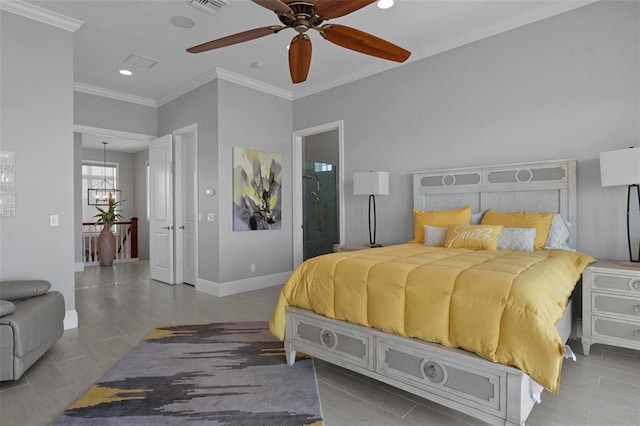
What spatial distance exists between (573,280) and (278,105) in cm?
459

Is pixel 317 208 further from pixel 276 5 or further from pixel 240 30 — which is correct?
pixel 276 5

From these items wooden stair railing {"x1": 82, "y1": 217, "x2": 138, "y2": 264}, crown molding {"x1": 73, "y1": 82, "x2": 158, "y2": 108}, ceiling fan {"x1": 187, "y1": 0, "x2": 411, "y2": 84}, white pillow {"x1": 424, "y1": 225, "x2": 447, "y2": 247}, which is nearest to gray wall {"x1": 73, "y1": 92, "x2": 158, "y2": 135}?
crown molding {"x1": 73, "y1": 82, "x2": 158, "y2": 108}

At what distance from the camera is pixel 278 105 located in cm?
570

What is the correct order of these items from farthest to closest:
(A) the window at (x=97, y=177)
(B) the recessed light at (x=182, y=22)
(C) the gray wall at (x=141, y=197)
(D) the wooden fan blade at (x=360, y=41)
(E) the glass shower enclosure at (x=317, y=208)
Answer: (A) the window at (x=97, y=177), (C) the gray wall at (x=141, y=197), (E) the glass shower enclosure at (x=317, y=208), (B) the recessed light at (x=182, y=22), (D) the wooden fan blade at (x=360, y=41)

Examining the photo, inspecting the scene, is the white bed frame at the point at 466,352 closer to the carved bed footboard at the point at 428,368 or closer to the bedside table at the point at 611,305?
the carved bed footboard at the point at 428,368

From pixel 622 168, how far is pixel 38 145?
5.09 m

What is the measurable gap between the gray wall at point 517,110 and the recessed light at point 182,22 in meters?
2.30

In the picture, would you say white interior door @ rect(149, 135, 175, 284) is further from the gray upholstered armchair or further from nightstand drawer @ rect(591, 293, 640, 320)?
nightstand drawer @ rect(591, 293, 640, 320)

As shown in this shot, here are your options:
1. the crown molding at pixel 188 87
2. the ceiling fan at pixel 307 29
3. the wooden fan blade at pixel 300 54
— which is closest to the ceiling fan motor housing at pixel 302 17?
the ceiling fan at pixel 307 29

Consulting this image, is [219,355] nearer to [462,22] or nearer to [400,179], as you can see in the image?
[400,179]

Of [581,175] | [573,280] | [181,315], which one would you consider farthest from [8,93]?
[581,175]

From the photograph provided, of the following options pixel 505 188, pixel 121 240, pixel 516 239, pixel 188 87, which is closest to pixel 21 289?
pixel 188 87

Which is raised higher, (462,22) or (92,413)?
(462,22)

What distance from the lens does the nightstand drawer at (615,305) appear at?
2.58 metres
